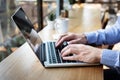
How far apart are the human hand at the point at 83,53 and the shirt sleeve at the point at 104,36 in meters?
0.31

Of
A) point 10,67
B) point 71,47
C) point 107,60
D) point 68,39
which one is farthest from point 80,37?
point 10,67

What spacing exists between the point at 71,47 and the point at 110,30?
0.54 m

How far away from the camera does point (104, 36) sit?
159 cm

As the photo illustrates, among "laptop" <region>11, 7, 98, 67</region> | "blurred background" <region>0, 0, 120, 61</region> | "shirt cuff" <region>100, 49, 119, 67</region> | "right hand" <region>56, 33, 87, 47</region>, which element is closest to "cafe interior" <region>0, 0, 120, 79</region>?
"blurred background" <region>0, 0, 120, 61</region>

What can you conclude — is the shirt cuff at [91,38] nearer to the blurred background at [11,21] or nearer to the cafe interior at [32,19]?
the cafe interior at [32,19]

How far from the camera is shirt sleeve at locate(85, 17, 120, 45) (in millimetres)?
1524

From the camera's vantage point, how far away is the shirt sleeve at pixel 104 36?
5.00ft

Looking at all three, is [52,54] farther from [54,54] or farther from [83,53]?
[83,53]

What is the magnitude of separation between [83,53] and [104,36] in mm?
464

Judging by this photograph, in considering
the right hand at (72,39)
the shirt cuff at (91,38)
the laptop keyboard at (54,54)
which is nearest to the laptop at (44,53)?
the laptop keyboard at (54,54)

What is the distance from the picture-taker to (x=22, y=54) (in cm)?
137

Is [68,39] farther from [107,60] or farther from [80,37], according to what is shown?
[107,60]

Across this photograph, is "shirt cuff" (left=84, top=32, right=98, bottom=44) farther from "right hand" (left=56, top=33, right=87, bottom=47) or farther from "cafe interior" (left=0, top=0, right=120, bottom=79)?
"cafe interior" (left=0, top=0, right=120, bottom=79)

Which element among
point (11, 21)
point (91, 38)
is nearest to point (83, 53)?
point (91, 38)
